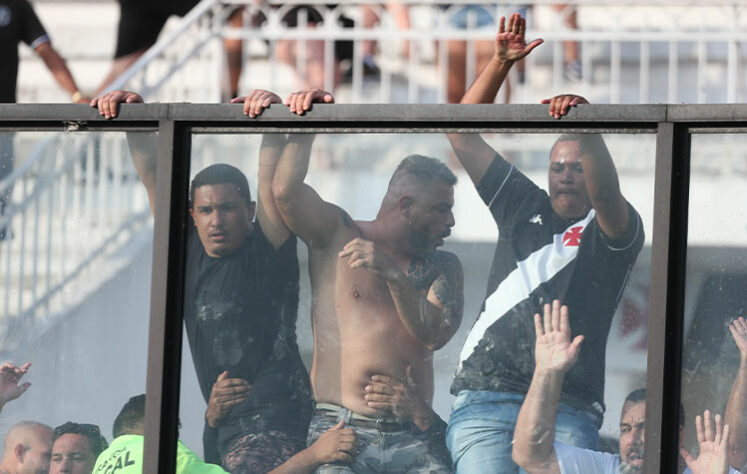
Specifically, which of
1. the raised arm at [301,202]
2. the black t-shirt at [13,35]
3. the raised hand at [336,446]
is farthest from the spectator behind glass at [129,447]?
the black t-shirt at [13,35]

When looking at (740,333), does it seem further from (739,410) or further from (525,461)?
(525,461)

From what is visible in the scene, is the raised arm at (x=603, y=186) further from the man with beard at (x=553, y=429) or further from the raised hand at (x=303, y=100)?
the raised hand at (x=303, y=100)

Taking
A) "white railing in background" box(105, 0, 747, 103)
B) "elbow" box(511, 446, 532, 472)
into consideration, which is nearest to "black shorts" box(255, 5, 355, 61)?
"white railing in background" box(105, 0, 747, 103)

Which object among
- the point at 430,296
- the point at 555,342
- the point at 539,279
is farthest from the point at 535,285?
the point at 430,296

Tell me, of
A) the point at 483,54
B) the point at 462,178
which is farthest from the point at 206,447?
the point at 483,54

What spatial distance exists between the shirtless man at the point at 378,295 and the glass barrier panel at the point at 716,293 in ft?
2.16

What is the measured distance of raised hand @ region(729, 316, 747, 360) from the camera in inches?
135

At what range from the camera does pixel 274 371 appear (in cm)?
368

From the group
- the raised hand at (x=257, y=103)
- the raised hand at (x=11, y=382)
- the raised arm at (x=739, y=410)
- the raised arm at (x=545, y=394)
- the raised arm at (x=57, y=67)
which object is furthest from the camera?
the raised arm at (x=57, y=67)

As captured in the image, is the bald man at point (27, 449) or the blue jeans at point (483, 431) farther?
the bald man at point (27, 449)

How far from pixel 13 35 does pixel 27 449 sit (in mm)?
3543

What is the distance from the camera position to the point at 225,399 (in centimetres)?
370

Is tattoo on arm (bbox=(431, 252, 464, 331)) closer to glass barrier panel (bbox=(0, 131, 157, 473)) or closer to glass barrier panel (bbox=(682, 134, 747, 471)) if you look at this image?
glass barrier panel (bbox=(682, 134, 747, 471))

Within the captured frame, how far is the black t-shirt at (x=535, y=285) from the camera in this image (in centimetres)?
349
